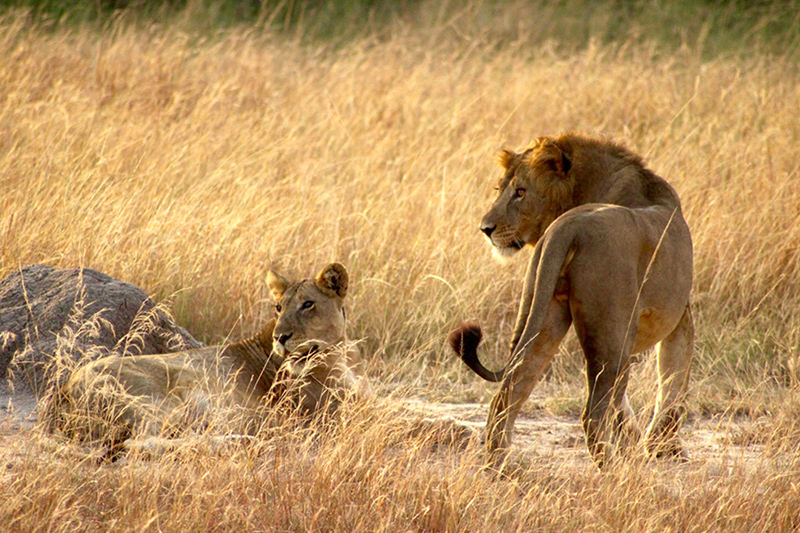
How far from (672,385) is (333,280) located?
5.14 feet

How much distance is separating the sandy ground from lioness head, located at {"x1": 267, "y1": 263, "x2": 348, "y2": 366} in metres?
0.50

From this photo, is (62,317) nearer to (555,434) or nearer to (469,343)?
(469,343)

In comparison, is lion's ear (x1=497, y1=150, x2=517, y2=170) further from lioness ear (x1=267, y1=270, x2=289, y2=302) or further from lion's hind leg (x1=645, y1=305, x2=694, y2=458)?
lioness ear (x1=267, y1=270, x2=289, y2=302)

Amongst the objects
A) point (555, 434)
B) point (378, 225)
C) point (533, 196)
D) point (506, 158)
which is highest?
point (506, 158)

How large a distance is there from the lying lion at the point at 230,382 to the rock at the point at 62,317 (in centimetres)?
24

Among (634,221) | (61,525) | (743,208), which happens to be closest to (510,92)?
(743,208)

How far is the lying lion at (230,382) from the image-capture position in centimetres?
371

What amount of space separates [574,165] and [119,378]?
208cm

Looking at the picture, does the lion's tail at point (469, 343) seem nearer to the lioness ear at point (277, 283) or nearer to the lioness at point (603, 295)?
the lioness at point (603, 295)

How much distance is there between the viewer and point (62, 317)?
4402 mm

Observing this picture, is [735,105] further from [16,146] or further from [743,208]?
[16,146]

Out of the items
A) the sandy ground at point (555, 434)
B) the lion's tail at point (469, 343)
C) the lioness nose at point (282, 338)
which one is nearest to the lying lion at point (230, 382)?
the lioness nose at point (282, 338)

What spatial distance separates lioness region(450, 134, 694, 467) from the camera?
128 inches

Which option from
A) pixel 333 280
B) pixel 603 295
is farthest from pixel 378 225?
pixel 603 295
